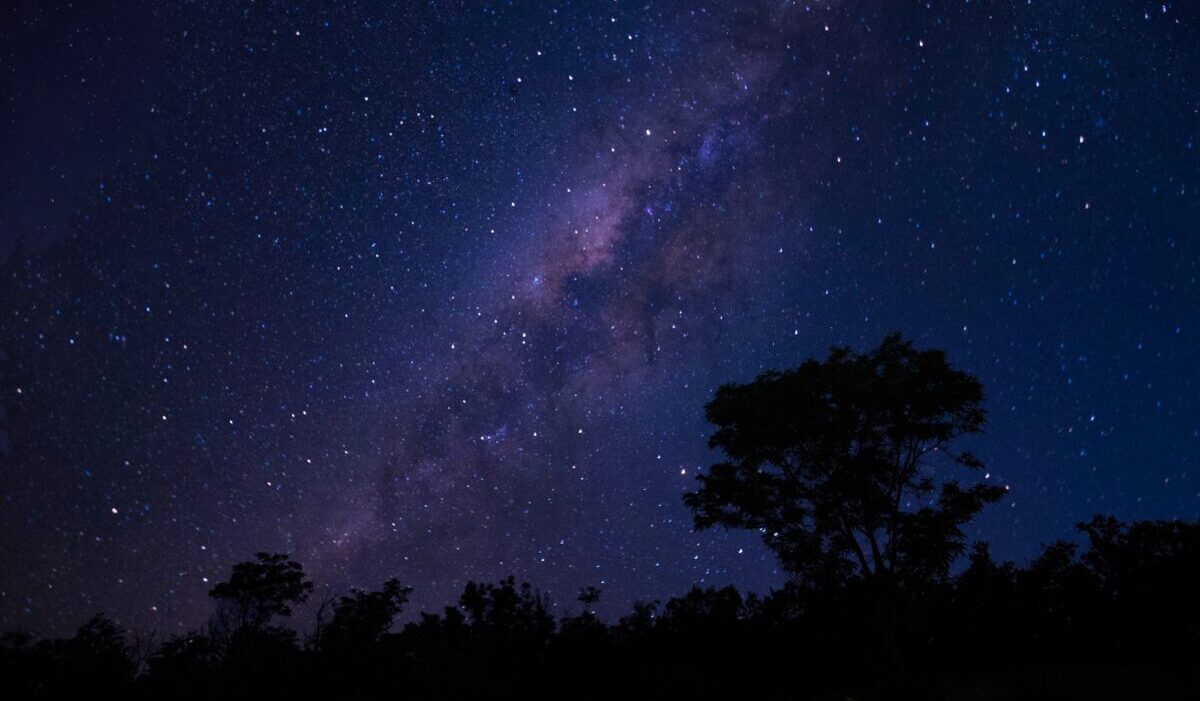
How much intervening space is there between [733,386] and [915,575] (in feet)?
22.0

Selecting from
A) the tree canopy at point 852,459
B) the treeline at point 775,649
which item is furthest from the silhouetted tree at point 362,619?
the tree canopy at point 852,459

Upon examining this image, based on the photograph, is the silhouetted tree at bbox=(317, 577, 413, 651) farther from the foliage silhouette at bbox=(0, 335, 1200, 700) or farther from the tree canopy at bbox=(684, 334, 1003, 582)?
the tree canopy at bbox=(684, 334, 1003, 582)

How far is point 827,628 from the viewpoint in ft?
62.3

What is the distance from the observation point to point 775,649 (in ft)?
61.1

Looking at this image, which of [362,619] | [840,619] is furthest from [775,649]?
[362,619]

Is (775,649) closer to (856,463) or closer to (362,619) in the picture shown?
(856,463)

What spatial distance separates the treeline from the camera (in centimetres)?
1678

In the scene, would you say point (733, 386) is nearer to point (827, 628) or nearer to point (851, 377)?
point (851, 377)

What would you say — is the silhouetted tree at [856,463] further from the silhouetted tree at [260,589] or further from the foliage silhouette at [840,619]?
the silhouetted tree at [260,589]

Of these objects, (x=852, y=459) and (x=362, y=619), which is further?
(x=362, y=619)

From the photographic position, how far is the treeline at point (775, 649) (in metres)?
16.8

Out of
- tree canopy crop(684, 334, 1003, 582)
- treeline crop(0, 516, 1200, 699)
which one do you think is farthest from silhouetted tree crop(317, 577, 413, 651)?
tree canopy crop(684, 334, 1003, 582)

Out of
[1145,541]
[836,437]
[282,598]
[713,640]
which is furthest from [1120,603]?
[282,598]

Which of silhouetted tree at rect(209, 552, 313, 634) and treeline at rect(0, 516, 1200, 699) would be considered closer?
treeline at rect(0, 516, 1200, 699)
